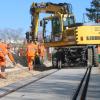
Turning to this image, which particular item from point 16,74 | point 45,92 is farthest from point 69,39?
point 45,92

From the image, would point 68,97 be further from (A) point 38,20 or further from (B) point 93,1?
(B) point 93,1

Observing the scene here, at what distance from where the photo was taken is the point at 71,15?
32.6 meters

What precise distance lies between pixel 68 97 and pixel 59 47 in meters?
18.6

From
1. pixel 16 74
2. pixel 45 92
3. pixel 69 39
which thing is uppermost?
pixel 69 39

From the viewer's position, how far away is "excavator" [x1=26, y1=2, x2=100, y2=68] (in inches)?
1206

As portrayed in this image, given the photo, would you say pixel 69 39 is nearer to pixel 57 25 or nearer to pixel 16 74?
pixel 57 25

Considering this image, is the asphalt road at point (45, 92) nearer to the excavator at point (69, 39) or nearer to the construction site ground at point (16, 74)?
the construction site ground at point (16, 74)

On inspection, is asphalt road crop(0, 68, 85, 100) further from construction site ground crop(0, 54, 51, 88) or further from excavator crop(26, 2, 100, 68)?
excavator crop(26, 2, 100, 68)

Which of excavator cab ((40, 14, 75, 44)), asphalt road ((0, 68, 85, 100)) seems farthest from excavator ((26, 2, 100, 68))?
asphalt road ((0, 68, 85, 100))

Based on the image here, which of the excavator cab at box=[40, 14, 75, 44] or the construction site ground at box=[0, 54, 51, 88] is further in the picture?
the excavator cab at box=[40, 14, 75, 44]

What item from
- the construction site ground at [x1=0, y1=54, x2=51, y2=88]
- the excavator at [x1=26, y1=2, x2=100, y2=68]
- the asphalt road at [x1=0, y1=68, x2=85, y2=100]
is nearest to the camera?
the asphalt road at [x1=0, y1=68, x2=85, y2=100]

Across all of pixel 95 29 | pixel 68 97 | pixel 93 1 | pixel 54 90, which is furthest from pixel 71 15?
pixel 93 1

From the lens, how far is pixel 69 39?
31062 millimetres

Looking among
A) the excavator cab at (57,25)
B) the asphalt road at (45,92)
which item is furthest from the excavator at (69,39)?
the asphalt road at (45,92)
